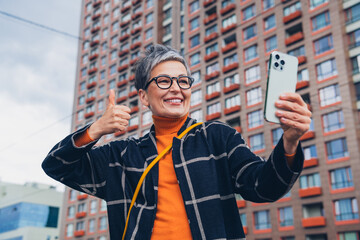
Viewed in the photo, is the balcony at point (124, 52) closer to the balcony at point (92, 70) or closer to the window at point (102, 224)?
the balcony at point (92, 70)

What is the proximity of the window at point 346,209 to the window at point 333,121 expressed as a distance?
5.09 meters

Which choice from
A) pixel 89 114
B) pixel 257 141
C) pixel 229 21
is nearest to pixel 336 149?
pixel 257 141

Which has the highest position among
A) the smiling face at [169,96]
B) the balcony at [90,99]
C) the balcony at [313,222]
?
the balcony at [90,99]

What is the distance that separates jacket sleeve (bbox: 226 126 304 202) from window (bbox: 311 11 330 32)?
1320 inches

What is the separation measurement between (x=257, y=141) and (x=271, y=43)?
8635 mm

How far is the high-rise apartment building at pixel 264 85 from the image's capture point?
29.6 meters

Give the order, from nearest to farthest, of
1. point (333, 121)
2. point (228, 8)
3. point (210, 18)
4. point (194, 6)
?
1. point (333, 121)
2. point (228, 8)
3. point (210, 18)
4. point (194, 6)

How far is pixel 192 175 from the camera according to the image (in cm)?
228

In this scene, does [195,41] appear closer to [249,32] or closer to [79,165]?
[249,32]

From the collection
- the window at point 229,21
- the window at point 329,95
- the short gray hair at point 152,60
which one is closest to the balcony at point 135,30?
the window at point 229,21

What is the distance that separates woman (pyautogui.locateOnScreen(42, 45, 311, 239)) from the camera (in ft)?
6.89

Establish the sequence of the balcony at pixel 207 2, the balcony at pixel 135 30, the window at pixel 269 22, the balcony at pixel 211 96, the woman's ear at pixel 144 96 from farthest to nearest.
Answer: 1. the balcony at pixel 135 30
2. the balcony at pixel 207 2
3. the balcony at pixel 211 96
4. the window at pixel 269 22
5. the woman's ear at pixel 144 96

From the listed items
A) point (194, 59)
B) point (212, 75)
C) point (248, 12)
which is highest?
point (248, 12)

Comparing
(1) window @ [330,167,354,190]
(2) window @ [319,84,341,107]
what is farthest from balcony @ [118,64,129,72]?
(1) window @ [330,167,354,190]
